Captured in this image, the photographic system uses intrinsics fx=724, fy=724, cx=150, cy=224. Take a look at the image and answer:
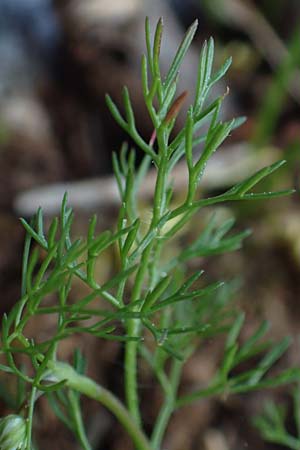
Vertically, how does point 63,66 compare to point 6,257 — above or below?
above

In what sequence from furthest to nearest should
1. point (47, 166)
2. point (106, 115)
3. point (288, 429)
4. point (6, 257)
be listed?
point (106, 115) → point (47, 166) → point (6, 257) → point (288, 429)

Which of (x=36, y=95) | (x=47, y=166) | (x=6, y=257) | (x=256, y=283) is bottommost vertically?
(x=256, y=283)

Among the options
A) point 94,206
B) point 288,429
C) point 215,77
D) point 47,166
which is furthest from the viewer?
point 47,166

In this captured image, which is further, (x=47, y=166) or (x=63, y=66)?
(x=63, y=66)

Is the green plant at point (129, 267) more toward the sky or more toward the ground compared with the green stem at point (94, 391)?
more toward the sky

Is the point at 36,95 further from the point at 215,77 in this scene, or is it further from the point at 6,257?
the point at 215,77

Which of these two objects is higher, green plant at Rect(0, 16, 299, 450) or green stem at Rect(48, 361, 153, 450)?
green plant at Rect(0, 16, 299, 450)

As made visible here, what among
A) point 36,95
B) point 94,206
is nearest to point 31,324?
point 94,206
